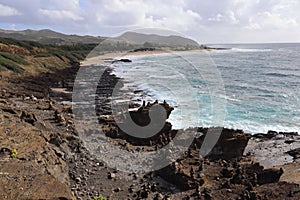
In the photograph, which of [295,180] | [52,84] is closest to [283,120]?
[295,180]

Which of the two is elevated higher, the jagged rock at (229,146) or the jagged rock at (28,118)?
the jagged rock at (28,118)

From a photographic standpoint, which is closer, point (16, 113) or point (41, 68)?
point (16, 113)

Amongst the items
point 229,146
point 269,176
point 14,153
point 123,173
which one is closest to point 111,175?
point 123,173

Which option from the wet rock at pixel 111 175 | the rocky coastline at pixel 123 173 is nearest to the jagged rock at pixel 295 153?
the rocky coastline at pixel 123 173

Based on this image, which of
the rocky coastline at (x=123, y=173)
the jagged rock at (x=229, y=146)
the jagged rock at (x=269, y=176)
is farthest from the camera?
the jagged rock at (x=229, y=146)

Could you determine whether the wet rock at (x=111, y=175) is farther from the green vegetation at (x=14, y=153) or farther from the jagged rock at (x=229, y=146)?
the jagged rock at (x=229, y=146)

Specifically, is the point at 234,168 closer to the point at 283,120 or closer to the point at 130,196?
the point at 130,196

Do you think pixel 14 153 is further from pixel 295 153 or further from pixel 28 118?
pixel 295 153

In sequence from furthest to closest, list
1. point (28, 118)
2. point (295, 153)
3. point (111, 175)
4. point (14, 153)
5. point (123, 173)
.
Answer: point (295, 153) < point (28, 118) < point (123, 173) < point (111, 175) < point (14, 153)

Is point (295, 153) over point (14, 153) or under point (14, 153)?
under
